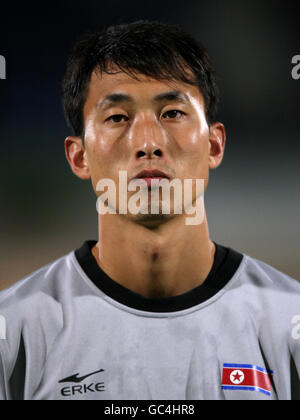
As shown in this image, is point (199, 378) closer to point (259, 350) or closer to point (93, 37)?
point (259, 350)

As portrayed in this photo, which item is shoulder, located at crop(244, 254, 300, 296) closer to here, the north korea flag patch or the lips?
the north korea flag patch

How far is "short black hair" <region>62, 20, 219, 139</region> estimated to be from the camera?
Answer: 1.30 meters

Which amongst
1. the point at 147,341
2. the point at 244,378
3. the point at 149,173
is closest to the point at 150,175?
the point at 149,173

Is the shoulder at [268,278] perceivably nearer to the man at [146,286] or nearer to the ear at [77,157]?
the man at [146,286]

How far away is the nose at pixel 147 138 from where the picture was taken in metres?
1.25

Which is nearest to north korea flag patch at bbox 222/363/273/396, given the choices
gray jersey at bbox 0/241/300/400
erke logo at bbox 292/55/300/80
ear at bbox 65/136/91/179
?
gray jersey at bbox 0/241/300/400

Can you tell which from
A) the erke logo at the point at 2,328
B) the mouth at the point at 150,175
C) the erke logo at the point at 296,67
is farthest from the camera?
the erke logo at the point at 296,67

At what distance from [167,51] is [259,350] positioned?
0.83 m

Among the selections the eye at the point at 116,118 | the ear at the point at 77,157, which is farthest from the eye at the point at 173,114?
the ear at the point at 77,157

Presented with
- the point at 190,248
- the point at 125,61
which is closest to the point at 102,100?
the point at 125,61

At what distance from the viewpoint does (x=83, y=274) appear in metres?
1.40

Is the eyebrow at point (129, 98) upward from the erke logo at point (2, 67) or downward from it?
downward

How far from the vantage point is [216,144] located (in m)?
1.43

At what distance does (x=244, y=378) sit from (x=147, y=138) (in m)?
0.66
